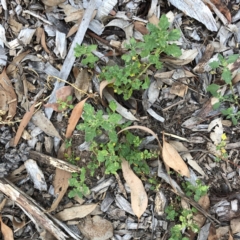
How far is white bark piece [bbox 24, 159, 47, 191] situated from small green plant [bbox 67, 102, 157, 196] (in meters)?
0.22

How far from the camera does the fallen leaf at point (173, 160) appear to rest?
244cm

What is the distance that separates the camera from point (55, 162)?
2.45 m

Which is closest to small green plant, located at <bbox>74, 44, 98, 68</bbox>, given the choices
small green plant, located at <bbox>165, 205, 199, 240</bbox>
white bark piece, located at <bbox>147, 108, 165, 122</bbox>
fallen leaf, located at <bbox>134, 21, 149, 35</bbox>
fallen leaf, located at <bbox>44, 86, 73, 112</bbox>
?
fallen leaf, located at <bbox>44, 86, 73, 112</bbox>

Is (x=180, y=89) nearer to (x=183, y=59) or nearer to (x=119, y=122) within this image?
(x=183, y=59)

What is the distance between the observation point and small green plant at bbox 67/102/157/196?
2247 mm

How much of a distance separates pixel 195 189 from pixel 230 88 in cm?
67

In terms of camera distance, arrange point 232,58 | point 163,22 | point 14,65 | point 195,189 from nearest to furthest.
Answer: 1. point 163,22
2. point 232,58
3. point 195,189
4. point 14,65

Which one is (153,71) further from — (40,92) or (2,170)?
(2,170)

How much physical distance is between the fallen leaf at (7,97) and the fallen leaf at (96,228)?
83cm

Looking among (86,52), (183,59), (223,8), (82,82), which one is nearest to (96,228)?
(82,82)

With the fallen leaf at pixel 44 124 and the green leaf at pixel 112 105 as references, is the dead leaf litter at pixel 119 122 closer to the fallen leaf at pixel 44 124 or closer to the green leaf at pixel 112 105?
the fallen leaf at pixel 44 124

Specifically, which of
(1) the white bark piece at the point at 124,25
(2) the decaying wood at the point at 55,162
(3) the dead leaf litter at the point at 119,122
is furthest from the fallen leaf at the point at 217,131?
(2) the decaying wood at the point at 55,162

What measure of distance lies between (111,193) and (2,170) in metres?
0.70

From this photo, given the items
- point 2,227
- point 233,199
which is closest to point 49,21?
point 2,227
